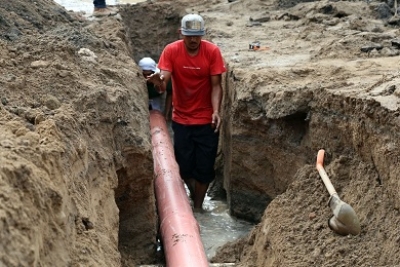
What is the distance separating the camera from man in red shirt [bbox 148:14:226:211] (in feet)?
21.5

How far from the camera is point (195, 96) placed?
22.1ft

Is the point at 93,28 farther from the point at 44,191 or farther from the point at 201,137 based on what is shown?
the point at 44,191

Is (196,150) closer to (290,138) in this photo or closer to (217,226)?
(217,226)

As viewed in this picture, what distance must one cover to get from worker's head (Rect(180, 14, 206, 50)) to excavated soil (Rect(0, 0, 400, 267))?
1.92ft

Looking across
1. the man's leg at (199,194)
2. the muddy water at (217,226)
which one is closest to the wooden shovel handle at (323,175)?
the muddy water at (217,226)

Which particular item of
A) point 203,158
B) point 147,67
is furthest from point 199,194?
point 147,67

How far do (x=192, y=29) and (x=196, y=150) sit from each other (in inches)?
54.4

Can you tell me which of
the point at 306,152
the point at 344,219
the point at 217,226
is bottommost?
the point at 217,226

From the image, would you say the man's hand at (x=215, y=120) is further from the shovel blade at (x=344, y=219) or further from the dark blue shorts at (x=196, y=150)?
the shovel blade at (x=344, y=219)

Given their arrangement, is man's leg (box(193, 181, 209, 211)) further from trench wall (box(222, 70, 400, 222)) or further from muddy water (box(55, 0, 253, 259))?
trench wall (box(222, 70, 400, 222))

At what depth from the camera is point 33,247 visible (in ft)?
7.92

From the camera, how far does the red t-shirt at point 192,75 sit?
21.7ft

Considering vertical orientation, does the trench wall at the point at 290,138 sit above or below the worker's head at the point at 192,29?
below

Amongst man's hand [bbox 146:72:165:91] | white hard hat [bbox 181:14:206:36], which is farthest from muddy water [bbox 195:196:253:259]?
white hard hat [bbox 181:14:206:36]
